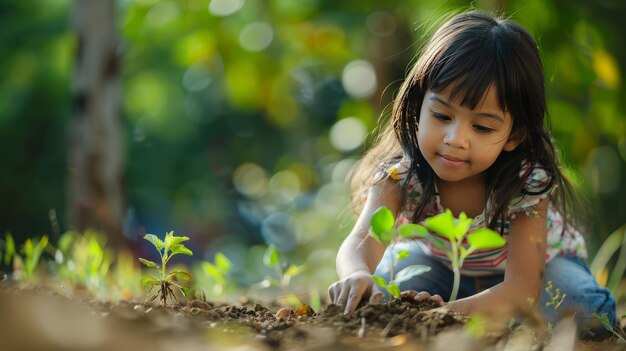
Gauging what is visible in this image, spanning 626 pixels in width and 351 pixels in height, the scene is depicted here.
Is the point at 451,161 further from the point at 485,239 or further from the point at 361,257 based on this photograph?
the point at 485,239

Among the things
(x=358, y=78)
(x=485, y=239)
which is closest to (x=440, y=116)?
(x=485, y=239)

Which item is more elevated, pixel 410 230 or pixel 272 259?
pixel 272 259

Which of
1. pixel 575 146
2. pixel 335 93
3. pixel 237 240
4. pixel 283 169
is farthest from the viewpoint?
pixel 237 240

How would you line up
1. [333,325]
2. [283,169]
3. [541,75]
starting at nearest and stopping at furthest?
1. [333,325]
2. [541,75]
3. [283,169]

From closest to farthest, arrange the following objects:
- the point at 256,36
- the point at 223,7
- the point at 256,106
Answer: the point at 223,7, the point at 256,36, the point at 256,106

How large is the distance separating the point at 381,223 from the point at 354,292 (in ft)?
0.69

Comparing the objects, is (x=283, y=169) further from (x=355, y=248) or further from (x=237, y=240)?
(x=355, y=248)

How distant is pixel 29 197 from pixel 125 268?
7.38m

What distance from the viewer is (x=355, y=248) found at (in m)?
2.12

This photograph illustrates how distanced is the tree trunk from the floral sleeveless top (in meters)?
1.97

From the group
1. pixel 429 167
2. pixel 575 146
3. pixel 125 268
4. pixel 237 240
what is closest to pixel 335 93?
pixel 237 240

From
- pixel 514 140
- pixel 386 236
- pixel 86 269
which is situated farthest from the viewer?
pixel 86 269

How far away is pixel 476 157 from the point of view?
83.5 inches

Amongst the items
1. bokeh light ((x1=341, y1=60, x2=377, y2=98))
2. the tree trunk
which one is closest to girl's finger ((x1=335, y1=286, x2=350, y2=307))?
the tree trunk
